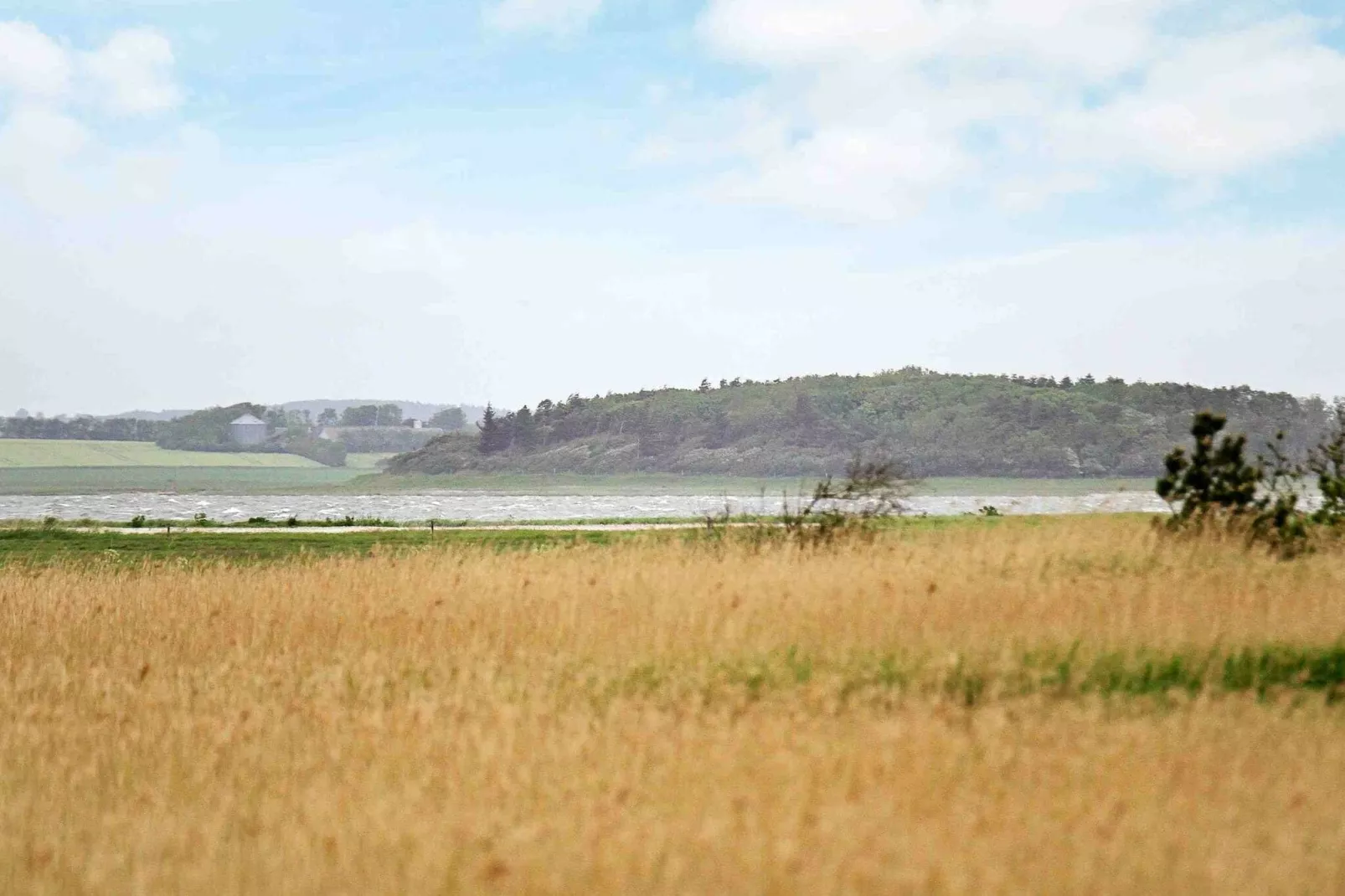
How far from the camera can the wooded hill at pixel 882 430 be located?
144250 mm

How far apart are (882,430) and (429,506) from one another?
76.3 meters

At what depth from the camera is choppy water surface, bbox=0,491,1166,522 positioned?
69.4 meters

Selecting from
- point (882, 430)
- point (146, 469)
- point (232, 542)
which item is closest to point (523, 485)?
point (882, 430)

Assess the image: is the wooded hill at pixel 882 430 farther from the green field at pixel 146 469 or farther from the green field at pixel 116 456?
the green field at pixel 116 456

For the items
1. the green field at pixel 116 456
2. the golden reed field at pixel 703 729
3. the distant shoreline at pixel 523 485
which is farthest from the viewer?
the green field at pixel 116 456

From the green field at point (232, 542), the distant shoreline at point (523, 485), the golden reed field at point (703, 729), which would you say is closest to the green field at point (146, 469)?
the distant shoreline at point (523, 485)

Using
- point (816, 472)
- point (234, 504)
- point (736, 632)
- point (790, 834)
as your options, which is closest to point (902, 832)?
point (790, 834)

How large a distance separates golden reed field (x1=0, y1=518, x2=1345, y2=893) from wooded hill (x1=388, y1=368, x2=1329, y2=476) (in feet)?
400

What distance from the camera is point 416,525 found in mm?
45344

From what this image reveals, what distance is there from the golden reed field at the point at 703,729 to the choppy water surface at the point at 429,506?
146 ft

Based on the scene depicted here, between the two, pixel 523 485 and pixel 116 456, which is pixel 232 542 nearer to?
pixel 523 485

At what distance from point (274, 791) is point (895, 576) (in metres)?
7.96

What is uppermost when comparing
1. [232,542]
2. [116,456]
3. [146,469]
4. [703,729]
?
[116,456]

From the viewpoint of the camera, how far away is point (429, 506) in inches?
3524
